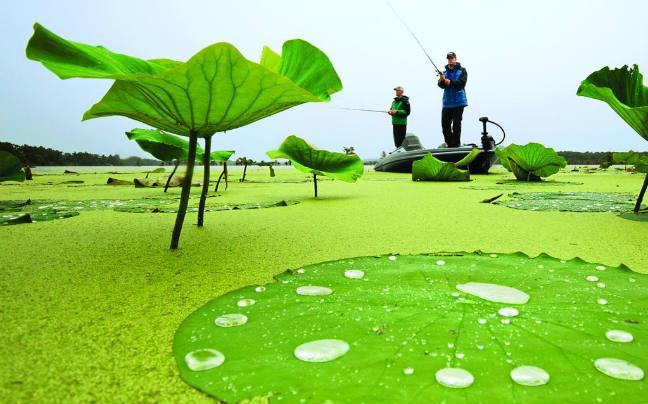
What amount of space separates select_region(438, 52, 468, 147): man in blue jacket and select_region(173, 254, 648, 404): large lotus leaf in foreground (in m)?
5.84

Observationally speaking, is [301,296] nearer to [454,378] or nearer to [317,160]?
[454,378]

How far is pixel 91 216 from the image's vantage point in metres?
1.53

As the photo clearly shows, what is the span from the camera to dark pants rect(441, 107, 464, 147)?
20.7ft

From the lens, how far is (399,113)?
8383mm

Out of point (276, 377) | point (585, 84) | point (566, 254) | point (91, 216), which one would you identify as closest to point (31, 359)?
point (276, 377)

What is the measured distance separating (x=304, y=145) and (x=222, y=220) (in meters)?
0.98

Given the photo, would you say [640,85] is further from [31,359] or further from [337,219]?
[31,359]

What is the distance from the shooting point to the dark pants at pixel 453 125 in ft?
20.7

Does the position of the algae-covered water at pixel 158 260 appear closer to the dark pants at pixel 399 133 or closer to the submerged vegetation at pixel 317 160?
the submerged vegetation at pixel 317 160

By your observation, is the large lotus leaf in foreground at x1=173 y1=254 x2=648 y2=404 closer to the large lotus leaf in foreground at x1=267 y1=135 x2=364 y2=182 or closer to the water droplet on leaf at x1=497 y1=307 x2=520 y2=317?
the water droplet on leaf at x1=497 y1=307 x2=520 y2=317

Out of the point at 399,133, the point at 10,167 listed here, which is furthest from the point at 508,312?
the point at 399,133

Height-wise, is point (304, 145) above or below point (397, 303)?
above

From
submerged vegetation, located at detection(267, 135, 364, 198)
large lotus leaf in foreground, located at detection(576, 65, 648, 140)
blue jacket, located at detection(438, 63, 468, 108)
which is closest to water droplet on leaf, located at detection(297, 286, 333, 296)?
large lotus leaf in foreground, located at detection(576, 65, 648, 140)

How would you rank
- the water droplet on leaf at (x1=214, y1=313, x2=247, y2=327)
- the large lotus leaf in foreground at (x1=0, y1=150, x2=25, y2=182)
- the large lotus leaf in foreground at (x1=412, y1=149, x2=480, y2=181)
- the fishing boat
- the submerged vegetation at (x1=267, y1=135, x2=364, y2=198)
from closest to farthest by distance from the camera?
the water droplet on leaf at (x1=214, y1=313, x2=247, y2=327) → the large lotus leaf in foreground at (x1=0, y1=150, x2=25, y2=182) → the submerged vegetation at (x1=267, y1=135, x2=364, y2=198) → the large lotus leaf in foreground at (x1=412, y1=149, x2=480, y2=181) → the fishing boat
